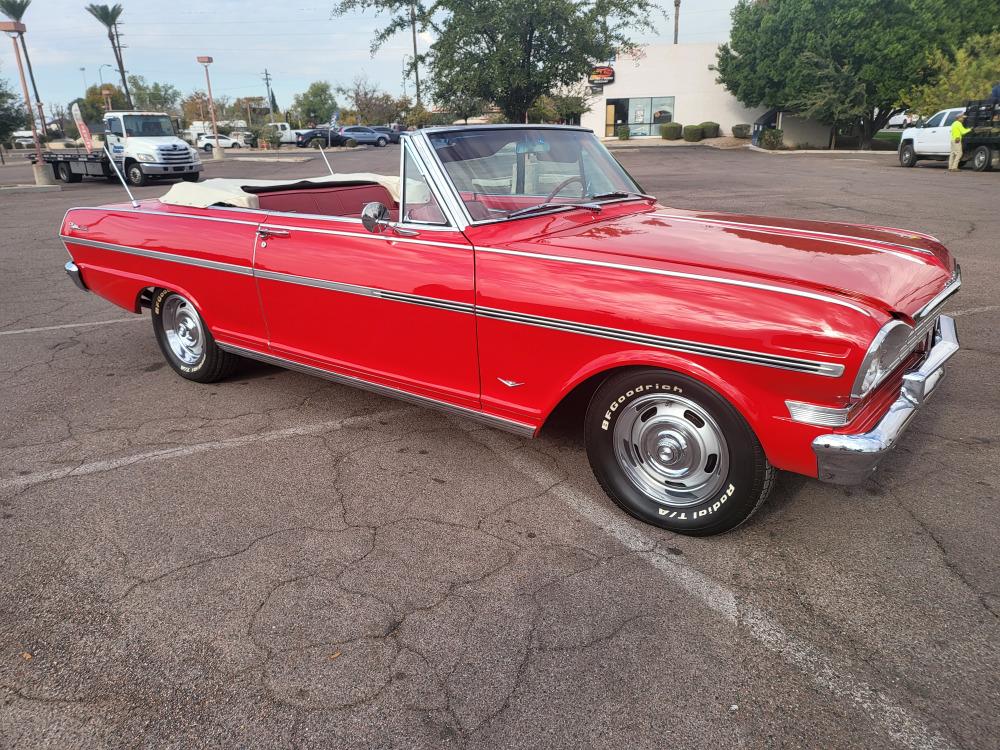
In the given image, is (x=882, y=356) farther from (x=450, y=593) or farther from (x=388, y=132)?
(x=388, y=132)

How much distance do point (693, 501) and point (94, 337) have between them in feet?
17.8

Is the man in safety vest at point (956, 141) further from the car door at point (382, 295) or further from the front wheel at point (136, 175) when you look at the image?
the front wheel at point (136, 175)

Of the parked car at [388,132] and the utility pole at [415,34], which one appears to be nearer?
the utility pole at [415,34]

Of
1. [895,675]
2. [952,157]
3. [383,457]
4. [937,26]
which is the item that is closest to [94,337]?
[383,457]

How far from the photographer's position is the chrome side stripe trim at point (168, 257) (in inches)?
168

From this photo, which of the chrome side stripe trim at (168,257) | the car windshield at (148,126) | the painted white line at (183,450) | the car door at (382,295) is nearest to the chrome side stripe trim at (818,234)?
the car door at (382,295)

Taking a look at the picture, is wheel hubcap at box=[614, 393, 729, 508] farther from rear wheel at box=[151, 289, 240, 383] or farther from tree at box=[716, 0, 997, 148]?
tree at box=[716, 0, 997, 148]

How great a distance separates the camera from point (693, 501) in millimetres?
3027

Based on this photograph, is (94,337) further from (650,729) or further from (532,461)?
(650,729)

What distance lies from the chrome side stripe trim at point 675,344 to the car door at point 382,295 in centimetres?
28

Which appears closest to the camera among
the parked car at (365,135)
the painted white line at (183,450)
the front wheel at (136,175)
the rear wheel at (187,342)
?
the painted white line at (183,450)

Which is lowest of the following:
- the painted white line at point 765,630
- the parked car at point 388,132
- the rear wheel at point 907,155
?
the painted white line at point 765,630

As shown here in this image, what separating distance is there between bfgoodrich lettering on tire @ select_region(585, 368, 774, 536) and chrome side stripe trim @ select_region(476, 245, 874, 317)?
39cm

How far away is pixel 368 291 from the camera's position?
361cm
